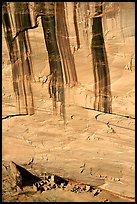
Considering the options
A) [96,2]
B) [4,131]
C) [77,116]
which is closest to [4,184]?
[4,131]

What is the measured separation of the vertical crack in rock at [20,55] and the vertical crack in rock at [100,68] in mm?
679

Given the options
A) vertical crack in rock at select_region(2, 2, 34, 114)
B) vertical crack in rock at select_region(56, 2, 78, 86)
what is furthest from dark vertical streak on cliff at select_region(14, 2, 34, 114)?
vertical crack in rock at select_region(56, 2, 78, 86)

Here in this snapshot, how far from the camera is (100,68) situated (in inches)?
150

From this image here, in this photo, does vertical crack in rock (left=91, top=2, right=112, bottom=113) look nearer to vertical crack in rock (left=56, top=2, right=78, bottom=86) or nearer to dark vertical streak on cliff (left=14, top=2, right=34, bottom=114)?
vertical crack in rock (left=56, top=2, right=78, bottom=86)

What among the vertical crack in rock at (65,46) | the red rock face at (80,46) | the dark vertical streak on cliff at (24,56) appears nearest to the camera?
the red rock face at (80,46)

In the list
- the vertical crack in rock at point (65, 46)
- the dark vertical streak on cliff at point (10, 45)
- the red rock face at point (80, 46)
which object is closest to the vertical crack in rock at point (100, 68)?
the red rock face at point (80, 46)

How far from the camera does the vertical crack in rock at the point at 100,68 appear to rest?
364cm

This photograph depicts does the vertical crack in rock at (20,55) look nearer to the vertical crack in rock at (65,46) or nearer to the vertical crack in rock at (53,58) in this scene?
the vertical crack in rock at (53,58)

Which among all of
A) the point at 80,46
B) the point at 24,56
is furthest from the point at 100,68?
the point at 24,56

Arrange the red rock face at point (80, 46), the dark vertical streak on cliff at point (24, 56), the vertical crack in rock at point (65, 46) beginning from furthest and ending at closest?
the dark vertical streak on cliff at point (24, 56), the vertical crack in rock at point (65, 46), the red rock face at point (80, 46)

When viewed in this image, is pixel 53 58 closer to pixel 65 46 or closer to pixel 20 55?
pixel 65 46

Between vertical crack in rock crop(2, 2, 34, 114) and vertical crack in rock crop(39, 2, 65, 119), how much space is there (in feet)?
0.65

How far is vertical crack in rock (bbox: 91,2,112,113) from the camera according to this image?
143 inches

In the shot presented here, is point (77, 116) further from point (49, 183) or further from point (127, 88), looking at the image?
point (49, 183)
